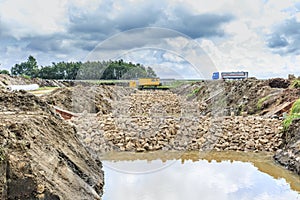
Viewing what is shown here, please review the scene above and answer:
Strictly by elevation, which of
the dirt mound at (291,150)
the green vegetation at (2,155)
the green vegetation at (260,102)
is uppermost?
the green vegetation at (2,155)

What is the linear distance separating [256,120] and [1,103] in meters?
9.24

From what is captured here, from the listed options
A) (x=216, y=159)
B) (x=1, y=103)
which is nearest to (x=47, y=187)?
(x=1, y=103)

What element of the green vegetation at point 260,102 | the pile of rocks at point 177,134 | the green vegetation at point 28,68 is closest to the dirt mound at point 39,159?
the pile of rocks at point 177,134

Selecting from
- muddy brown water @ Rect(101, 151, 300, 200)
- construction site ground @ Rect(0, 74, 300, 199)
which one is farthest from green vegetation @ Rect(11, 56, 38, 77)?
muddy brown water @ Rect(101, 151, 300, 200)

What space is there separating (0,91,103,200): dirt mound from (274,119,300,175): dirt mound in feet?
15.3

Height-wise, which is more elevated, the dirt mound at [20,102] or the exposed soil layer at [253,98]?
the dirt mound at [20,102]

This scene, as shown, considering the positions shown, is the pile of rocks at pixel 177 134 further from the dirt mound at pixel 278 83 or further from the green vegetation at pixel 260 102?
the dirt mound at pixel 278 83

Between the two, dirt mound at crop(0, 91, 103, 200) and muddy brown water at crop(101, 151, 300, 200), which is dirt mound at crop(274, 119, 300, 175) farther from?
dirt mound at crop(0, 91, 103, 200)

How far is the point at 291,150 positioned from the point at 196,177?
9.40 feet

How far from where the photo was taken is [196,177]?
8398 mm

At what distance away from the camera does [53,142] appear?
5957mm

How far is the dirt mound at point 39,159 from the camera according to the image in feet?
14.6

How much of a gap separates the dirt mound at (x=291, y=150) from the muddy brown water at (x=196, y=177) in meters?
0.20

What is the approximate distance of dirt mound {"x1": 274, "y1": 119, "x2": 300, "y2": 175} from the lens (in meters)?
8.88
